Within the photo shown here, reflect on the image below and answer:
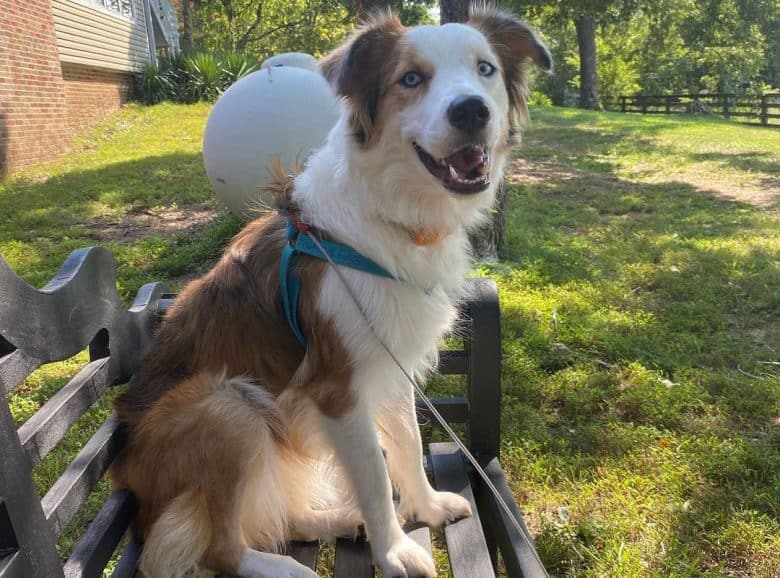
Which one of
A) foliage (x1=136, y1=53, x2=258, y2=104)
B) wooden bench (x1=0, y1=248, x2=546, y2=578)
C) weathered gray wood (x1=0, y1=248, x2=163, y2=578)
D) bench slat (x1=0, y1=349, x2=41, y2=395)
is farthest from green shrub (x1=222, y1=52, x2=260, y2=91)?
bench slat (x1=0, y1=349, x2=41, y2=395)

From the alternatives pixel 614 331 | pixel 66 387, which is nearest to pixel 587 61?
pixel 614 331

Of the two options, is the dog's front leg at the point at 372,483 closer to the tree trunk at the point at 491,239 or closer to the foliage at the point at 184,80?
the tree trunk at the point at 491,239

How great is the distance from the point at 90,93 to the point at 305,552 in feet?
48.7

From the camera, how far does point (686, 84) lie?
37656 millimetres

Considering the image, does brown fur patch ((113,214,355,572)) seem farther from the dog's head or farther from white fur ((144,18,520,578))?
the dog's head

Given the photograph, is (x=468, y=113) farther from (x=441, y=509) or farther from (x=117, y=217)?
(x=117, y=217)

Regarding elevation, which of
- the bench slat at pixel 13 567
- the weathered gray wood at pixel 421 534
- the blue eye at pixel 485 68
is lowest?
the weathered gray wood at pixel 421 534

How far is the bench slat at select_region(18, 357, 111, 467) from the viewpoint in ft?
5.08

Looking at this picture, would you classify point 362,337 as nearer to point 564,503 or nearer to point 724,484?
point 564,503

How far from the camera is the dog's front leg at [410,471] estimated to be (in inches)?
93.5

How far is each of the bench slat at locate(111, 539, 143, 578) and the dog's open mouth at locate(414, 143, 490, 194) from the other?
1.62 metres

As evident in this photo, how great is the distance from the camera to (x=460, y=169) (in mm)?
2234

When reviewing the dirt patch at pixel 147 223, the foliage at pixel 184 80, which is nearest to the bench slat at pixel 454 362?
the dirt patch at pixel 147 223

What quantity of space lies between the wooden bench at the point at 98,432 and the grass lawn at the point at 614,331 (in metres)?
0.68
